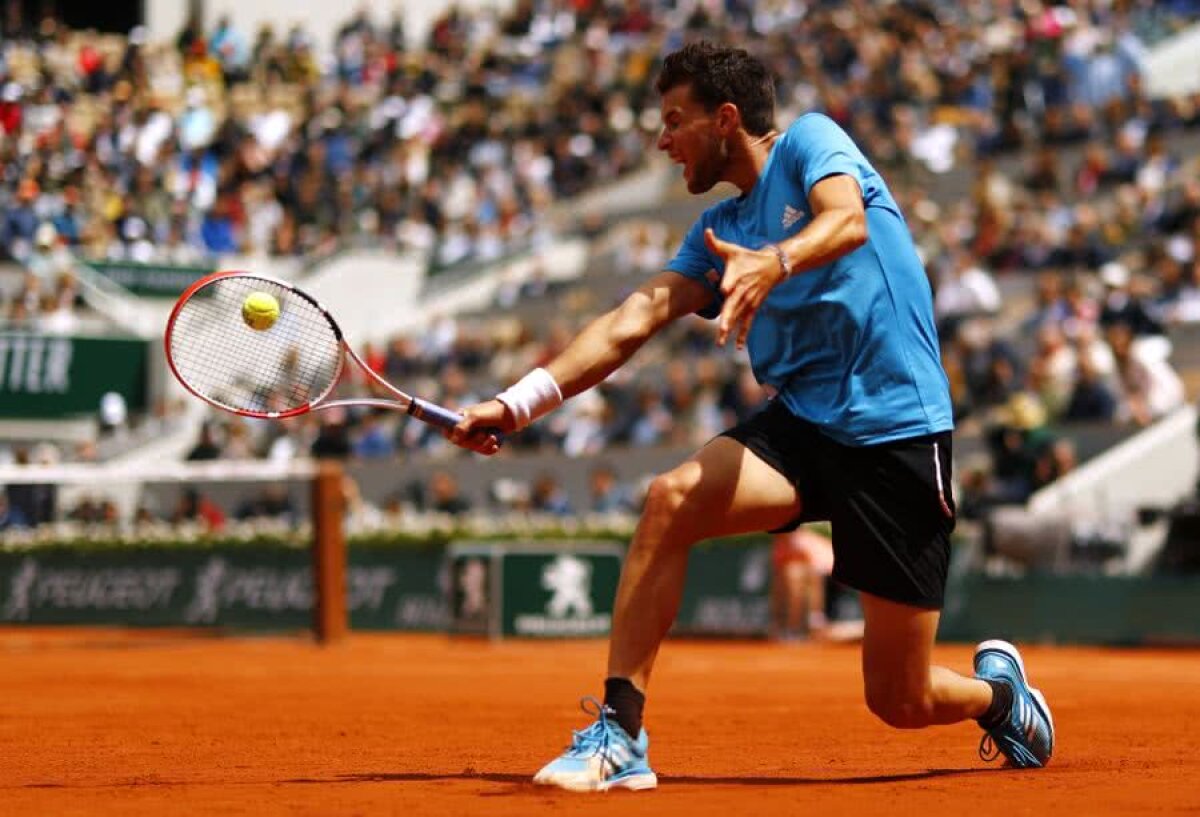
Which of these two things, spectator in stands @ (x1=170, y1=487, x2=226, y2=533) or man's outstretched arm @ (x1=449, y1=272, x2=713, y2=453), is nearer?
man's outstretched arm @ (x1=449, y1=272, x2=713, y2=453)

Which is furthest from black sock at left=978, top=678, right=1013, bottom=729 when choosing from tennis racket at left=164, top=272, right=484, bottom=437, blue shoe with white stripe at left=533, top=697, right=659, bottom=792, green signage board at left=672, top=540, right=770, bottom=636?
green signage board at left=672, top=540, right=770, bottom=636

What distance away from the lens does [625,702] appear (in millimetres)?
6246

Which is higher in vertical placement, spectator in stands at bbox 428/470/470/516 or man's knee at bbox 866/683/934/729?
spectator in stands at bbox 428/470/470/516

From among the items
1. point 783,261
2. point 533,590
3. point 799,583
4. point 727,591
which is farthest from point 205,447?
point 783,261

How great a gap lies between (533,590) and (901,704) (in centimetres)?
1391

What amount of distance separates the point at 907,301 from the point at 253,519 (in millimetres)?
18199

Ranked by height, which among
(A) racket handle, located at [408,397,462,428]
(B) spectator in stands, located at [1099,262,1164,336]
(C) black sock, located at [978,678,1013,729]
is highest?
(B) spectator in stands, located at [1099,262,1164,336]

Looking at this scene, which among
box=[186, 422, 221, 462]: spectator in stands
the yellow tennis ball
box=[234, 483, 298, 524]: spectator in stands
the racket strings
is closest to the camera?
the yellow tennis ball

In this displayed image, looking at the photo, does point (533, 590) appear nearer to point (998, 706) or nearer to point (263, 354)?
point (263, 354)

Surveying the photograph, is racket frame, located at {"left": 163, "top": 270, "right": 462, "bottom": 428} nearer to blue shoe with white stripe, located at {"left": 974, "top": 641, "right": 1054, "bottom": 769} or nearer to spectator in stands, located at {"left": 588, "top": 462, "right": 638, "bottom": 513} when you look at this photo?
blue shoe with white stripe, located at {"left": 974, "top": 641, "right": 1054, "bottom": 769}

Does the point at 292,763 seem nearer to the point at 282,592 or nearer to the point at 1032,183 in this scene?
the point at 282,592

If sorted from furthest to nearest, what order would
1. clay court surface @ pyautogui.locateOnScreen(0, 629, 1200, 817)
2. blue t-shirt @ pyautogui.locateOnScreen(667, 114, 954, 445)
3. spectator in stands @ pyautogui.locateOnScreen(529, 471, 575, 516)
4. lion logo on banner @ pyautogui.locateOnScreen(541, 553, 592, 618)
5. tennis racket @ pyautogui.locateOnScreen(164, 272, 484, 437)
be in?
spectator in stands @ pyautogui.locateOnScreen(529, 471, 575, 516) → lion logo on banner @ pyautogui.locateOnScreen(541, 553, 592, 618) → tennis racket @ pyautogui.locateOnScreen(164, 272, 484, 437) → blue t-shirt @ pyautogui.locateOnScreen(667, 114, 954, 445) → clay court surface @ pyautogui.locateOnScreen(0, 629, 1200, 817)

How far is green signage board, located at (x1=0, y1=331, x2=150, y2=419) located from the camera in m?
27.7

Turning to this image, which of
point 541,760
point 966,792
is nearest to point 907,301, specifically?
point 966,792
